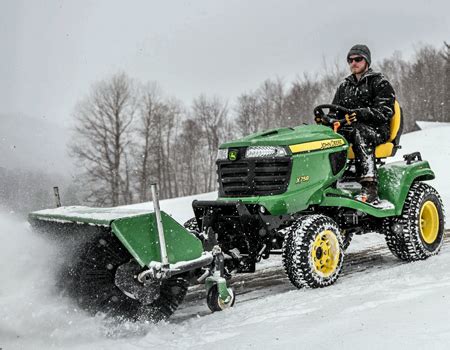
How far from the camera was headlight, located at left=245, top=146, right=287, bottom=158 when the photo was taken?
4938 mm

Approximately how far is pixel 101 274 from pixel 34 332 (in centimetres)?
68

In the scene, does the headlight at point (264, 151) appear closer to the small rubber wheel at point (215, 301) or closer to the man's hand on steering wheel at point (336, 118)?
the man's hand on steering wheel at point (336, 118)

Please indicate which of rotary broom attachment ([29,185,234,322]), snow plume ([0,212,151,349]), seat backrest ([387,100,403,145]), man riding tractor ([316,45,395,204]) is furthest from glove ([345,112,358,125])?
snow plume ([0,212,151,349])

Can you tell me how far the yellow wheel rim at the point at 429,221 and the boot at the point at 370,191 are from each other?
2.61 feet

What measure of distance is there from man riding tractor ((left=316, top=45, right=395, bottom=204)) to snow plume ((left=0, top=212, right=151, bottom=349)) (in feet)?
10.0

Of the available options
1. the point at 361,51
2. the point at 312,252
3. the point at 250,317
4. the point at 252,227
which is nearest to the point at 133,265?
the point at 250,317

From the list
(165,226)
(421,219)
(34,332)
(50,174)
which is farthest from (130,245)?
(50,174)

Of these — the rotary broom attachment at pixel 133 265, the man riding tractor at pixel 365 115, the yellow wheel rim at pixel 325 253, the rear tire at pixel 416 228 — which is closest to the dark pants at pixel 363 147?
the man riding tractor at pixel 365 115

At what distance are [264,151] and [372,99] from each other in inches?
73.0

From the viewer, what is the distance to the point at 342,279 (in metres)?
5.32

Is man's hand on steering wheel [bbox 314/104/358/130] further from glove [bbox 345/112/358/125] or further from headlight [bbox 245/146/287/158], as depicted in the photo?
headlight [bbox 245/146/287/158]

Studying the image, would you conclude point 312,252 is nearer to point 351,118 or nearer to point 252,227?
point 252,227

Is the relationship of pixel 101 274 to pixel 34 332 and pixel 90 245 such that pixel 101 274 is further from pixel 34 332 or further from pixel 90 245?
pixel 34 332

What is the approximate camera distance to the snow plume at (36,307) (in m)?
3.76
